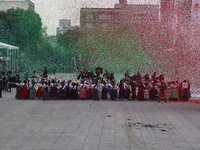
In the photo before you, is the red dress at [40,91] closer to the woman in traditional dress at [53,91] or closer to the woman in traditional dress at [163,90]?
the woman in traditional dress at [53,91]

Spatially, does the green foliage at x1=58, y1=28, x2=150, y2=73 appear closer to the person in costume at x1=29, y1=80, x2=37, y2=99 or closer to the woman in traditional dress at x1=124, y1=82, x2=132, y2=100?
the woman in traditional dress at x1=124, y1=82, x2=132, y2=100

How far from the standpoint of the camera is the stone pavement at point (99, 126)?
10625mm

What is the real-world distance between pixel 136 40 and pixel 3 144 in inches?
650

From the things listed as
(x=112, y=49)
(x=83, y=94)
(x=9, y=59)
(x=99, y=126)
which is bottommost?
(x=99, y=126)

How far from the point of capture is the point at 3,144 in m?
10.6

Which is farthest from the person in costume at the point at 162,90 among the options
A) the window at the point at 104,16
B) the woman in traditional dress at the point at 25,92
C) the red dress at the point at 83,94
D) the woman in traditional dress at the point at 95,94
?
the window at the point at 104,16

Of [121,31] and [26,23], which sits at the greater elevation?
[26,23]

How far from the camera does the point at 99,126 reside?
13344 millimetres

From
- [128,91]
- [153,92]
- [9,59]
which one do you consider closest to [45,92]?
[128,91]

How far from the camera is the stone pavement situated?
10.6m

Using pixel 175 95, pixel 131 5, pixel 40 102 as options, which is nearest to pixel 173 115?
pixel 175 95

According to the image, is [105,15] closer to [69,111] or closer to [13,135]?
[69,111]

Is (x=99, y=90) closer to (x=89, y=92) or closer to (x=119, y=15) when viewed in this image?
(x=89, y=92)

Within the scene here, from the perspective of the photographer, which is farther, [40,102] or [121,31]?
[121,31]
